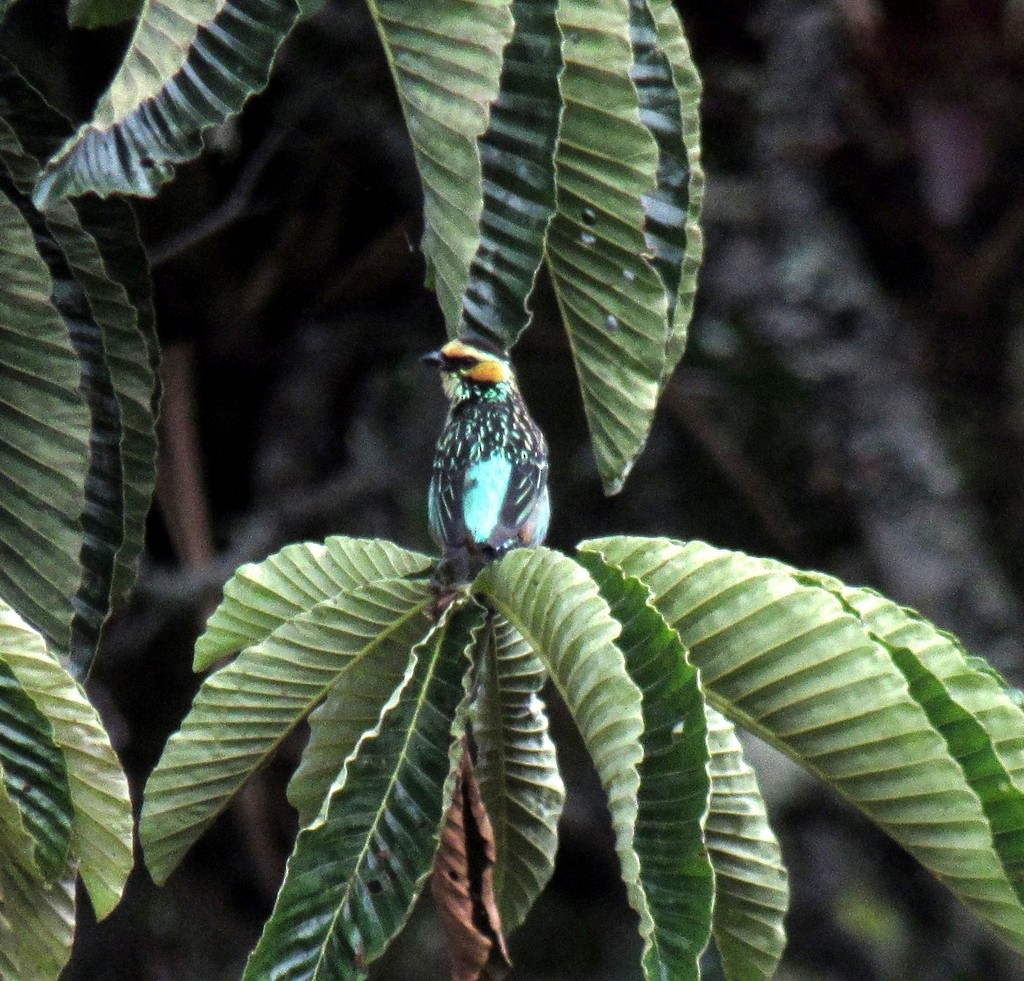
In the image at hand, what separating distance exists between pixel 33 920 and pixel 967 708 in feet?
3.14

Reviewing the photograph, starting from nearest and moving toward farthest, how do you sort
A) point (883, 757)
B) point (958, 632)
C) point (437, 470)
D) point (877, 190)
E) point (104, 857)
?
point (883, 757), point (104, 857), point (437, 470), point (958, 632), point (877, 190)

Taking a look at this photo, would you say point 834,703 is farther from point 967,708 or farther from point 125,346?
point 125,346

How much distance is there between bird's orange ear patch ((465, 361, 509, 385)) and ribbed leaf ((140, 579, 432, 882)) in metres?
1.38

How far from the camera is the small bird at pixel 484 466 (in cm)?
265

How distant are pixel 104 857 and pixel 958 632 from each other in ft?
10.7

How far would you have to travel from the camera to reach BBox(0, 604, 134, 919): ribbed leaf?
5.07ft

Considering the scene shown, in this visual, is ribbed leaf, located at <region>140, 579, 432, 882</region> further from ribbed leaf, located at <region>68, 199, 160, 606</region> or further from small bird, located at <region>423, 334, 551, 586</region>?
small bird, located at <region>423, 334, 551, 586</region>

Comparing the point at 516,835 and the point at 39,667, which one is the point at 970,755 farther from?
the point at 39,667

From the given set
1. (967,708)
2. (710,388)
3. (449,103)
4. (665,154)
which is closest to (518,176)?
(449,103)

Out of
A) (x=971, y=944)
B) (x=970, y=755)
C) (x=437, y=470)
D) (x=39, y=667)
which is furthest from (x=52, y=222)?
(x=971, y=944)

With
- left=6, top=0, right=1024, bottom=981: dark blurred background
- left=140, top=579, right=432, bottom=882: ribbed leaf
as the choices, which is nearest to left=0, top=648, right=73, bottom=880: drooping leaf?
left=140, top=579, right=432, bottom=882: ribbed leaf

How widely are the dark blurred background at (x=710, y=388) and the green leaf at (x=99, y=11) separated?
1.89 m

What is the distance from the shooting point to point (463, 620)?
1706mm

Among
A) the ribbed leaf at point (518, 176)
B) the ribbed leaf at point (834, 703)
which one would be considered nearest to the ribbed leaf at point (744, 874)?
the ribbed leaf at point (834, 703)
